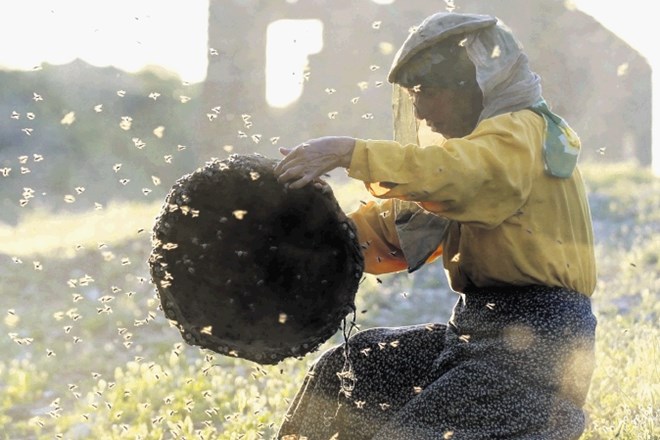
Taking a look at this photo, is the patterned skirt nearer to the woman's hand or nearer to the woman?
the woman

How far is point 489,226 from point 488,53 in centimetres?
65

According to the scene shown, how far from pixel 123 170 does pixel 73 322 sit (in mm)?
18586

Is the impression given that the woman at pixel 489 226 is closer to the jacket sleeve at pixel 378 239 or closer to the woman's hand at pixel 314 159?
the woman's hand at pixel 314 159

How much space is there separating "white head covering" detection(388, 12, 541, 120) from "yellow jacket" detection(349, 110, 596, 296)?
9cm

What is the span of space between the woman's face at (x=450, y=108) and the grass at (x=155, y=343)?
1274 millimetres

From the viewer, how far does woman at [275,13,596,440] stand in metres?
3.74

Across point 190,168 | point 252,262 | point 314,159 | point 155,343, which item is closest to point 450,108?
point 314,159

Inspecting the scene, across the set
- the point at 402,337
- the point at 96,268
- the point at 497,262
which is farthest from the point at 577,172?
the point at 96,268

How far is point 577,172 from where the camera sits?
4.14 meters

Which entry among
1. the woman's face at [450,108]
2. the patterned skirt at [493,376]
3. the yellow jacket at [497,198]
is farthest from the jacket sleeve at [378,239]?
the woman's face at [450,108]

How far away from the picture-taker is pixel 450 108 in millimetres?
4137

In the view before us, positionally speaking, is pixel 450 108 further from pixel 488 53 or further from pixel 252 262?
pixel 252 262

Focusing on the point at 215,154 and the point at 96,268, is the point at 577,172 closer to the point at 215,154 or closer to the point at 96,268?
the point at 96,268

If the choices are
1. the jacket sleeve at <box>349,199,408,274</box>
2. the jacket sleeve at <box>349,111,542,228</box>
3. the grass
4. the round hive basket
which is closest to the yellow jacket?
the jacket sleeve at <box>349,111,542,228</box>
